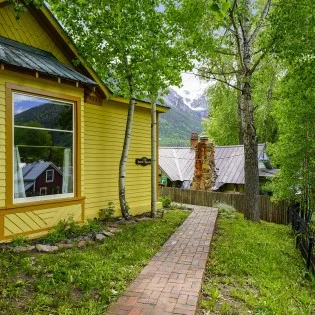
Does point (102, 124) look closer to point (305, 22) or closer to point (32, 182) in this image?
point (32, 182)

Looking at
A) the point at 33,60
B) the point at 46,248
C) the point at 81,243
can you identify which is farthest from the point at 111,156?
the point at 46,248

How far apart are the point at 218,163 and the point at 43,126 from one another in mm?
18245

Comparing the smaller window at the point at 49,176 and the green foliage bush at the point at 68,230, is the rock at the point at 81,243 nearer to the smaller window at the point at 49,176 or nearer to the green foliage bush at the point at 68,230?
the green foliage bush at the point at 68,230

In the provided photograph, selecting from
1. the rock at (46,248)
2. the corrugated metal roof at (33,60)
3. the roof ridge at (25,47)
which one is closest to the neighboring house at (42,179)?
the rock at (46,248)

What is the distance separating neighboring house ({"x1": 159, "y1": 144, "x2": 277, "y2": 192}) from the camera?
71.1 feet

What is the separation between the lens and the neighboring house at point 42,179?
6.28m

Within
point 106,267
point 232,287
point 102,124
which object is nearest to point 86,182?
point 102,124

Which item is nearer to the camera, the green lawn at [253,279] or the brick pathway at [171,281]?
the brick pathway at [171,281]

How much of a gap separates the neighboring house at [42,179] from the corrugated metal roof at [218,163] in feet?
52.1

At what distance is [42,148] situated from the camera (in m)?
6.55

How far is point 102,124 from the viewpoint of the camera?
29.2 feet

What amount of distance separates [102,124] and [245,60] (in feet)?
17.3

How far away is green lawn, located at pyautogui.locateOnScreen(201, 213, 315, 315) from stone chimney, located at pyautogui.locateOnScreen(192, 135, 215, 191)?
1185 centimetres

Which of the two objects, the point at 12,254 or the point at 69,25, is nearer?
the point at 12,254
